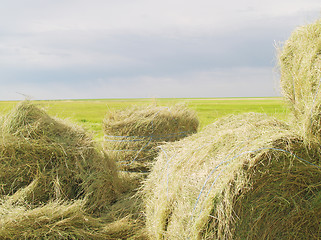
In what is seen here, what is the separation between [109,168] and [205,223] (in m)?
2.32

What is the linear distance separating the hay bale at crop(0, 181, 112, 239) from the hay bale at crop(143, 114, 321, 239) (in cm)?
109

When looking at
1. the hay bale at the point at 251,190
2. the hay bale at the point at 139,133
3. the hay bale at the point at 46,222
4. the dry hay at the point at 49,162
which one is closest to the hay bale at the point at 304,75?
the hay bale at the point at 251,190

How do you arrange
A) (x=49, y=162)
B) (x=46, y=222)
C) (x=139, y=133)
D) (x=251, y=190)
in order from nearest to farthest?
1. (x=251, y=190)
2. (x=46, y=222)
3. (x=49, y=162)
4. (x=139, y=133)

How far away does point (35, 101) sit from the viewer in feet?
15.4

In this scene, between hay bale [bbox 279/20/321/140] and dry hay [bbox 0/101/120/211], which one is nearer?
hay bale [bbox 279/20/321/140]

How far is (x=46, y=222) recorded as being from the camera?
3418 millimetres

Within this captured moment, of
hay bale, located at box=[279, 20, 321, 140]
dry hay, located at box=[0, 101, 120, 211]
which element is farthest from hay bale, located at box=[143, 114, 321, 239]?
dry hay, located at box=[0, 101, 120, 211]

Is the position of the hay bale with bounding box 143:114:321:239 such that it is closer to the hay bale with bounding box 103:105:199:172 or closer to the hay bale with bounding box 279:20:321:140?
the hay bale with bounding box 279:20:321:140

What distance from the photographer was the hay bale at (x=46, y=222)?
129 inches

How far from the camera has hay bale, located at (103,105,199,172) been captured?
5.27 m

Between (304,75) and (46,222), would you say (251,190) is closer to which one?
(304,75)

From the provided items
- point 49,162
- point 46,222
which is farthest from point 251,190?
point 49,162

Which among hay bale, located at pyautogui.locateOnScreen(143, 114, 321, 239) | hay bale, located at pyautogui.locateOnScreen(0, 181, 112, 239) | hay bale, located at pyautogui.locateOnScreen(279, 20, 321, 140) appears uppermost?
hay bale, located at pyautogui.locateOnScreen(279, 20, 321, 140)

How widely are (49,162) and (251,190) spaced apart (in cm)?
289
